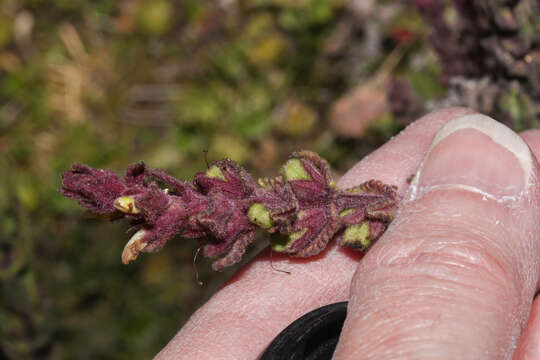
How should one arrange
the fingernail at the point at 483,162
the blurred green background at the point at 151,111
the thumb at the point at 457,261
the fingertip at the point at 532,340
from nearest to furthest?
the thumb at the point at 457,261 → the fingernail at the point at 483,162 → the fingertip at the point at 532,340 → the blurred green background at the point at 151,111

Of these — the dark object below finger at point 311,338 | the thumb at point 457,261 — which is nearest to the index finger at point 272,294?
the dark object below finger at point 311,338

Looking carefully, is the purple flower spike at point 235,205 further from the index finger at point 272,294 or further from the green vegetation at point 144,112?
the green vegetation at point 144,112

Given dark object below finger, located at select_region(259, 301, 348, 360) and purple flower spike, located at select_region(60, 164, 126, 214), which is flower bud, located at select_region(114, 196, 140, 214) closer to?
purple flower spike, located at select_region(60, 164, 126, 214)

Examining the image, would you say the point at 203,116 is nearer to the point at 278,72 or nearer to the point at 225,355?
the point at 278,72

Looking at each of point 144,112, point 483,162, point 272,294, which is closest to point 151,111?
point 144,112

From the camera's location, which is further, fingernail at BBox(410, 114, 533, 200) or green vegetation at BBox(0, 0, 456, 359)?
green vegetation at BBox(0, 0, 456, 359)

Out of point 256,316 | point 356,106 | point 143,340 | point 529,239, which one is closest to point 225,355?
point 256,316

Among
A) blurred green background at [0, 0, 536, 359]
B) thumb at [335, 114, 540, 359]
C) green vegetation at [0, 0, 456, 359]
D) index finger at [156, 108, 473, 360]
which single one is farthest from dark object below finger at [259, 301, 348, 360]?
blurred green background at [0, 0, 536, 359]

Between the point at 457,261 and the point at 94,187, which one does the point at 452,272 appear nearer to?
the point at 457,261
